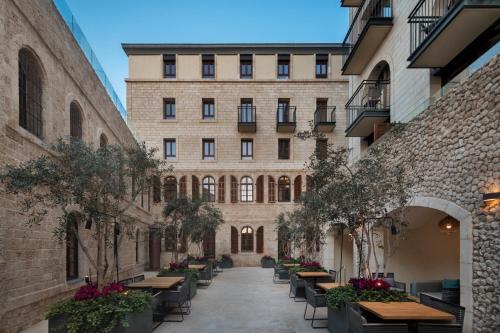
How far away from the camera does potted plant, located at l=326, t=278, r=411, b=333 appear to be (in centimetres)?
621

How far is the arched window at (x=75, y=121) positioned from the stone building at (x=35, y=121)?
3 centimetres

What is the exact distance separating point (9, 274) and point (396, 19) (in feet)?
40.8

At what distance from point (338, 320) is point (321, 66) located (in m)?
20.4

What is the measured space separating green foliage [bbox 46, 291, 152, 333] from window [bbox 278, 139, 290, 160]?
18.4 metres

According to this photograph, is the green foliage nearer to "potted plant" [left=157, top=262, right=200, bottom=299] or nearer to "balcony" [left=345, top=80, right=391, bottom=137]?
"potted plant" [left=157, top=262, right=200, bottom=299]

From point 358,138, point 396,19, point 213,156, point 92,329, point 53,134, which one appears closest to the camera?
point 92,329

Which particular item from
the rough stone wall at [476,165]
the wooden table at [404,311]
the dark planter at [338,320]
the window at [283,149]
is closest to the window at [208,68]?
the window at [283,149]

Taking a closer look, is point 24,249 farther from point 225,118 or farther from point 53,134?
point 225,118

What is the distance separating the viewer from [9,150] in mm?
6828

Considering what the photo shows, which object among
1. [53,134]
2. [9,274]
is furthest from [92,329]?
[53,134]

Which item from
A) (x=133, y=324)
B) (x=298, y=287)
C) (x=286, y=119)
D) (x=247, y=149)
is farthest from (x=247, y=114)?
(x=133, y=324)

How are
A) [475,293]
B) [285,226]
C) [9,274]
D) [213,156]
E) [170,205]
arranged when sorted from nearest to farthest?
[475,293] < [9,274] < [170,205] < [285,226] < [213,156]

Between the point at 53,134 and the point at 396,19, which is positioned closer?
the point at 53,134

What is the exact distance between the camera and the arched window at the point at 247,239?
2306cm
